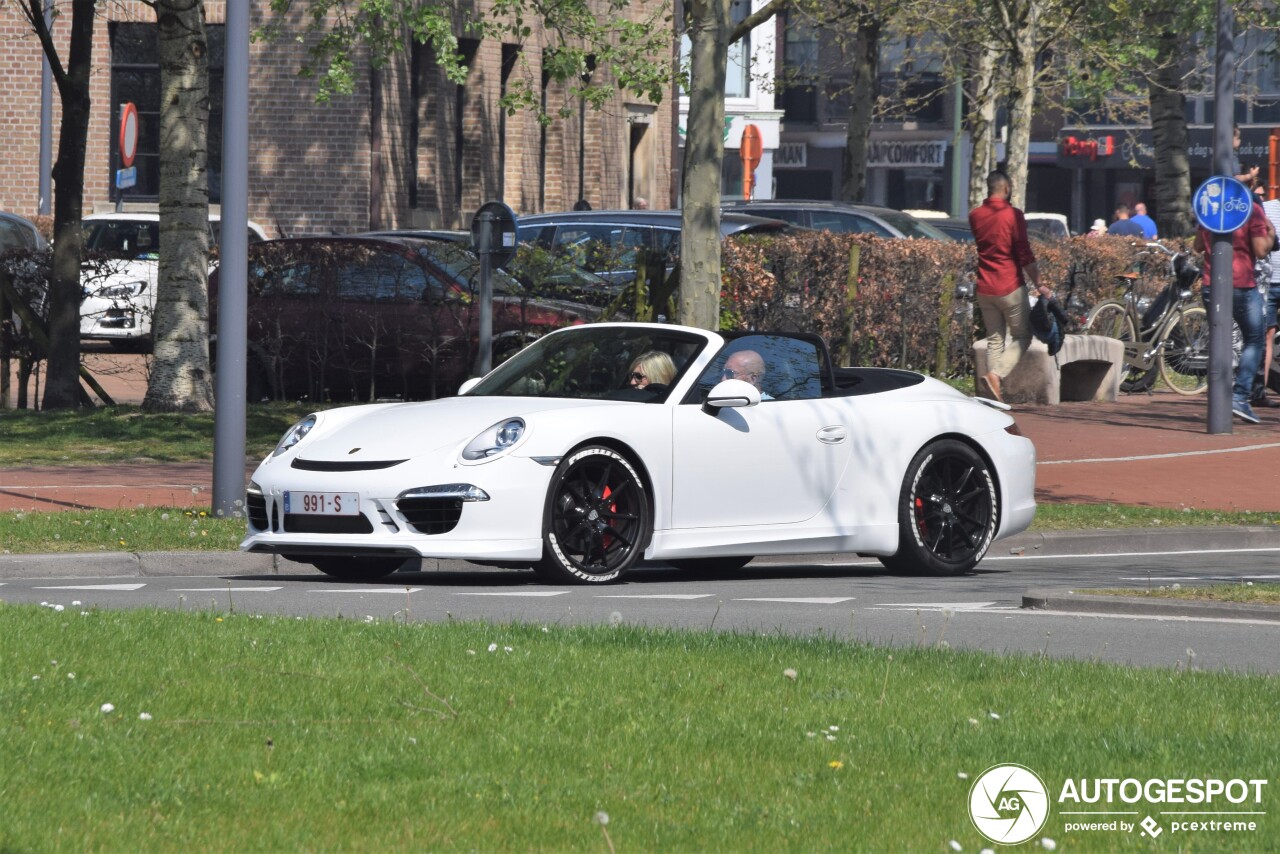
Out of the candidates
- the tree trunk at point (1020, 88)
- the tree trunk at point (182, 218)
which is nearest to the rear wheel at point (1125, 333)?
the tree trunk at point (1020, 88)

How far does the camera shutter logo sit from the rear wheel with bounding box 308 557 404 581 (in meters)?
6.26

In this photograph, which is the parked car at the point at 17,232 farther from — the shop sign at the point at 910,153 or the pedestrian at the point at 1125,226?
the shop sign at the point at 910,153

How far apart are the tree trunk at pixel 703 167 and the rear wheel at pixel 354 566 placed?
5254 millimetres

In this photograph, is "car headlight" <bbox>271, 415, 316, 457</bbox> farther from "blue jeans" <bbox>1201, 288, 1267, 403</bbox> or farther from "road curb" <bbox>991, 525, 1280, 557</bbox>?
"blue jeans" <bbox>1201, 288, 1267, 403</bbox>

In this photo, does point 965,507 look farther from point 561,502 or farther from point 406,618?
point 406,618

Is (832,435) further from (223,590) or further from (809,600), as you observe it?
(223,590)

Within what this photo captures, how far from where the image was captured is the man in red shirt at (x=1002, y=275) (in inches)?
748

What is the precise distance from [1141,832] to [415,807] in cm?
160

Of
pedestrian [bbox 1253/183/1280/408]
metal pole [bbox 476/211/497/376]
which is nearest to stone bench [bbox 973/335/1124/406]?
pedestrian [bbox 1253/183/1280/408]

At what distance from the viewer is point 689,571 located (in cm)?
1214

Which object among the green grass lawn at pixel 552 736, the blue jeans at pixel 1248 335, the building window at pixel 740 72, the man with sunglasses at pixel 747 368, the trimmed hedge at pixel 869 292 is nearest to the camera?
the green grass lawn at pixel 552 736

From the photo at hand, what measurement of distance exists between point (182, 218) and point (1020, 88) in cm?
1501

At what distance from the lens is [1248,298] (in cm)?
2027

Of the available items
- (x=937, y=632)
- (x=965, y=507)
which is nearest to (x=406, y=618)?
(x=937, y=632)
